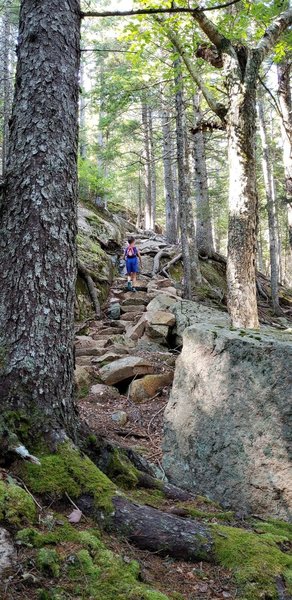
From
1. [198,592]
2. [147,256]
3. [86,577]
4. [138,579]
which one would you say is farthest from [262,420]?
[147,256]

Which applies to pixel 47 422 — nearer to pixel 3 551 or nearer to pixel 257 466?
pixel 3 551

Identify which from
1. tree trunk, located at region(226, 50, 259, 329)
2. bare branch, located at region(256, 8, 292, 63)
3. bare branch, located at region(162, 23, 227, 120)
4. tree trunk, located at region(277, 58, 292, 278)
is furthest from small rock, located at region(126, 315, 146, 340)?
bare branch, located at region(256, 8, 292, 63)

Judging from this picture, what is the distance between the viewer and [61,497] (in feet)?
7.70

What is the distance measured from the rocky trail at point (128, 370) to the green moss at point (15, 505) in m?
2.66

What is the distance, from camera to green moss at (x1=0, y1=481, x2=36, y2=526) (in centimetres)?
199

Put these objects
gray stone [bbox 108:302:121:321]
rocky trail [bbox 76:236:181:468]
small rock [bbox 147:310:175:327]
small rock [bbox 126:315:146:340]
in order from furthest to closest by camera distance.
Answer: gray stone [bbox 108:302:121:321] → small rock [bbox 126:315:146:340] → small rock [bbox 147:310:175:327] → rocky trail [bbox 76:236:181:468]

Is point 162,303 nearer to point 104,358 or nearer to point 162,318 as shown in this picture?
point 162,318

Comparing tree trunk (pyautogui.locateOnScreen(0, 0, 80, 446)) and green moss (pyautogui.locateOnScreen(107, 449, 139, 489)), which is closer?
tree trunk (pyautogui.locateOnScreen(0, 0, 80, 446))

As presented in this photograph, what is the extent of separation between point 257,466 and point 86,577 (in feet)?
6.94

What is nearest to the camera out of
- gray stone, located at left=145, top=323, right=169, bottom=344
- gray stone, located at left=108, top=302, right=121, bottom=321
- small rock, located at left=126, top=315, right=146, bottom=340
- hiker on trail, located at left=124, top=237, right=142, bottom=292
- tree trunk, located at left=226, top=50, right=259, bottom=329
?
tree trunk, located at left=226, top=50, right=259, bottom=329

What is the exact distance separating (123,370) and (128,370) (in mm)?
98

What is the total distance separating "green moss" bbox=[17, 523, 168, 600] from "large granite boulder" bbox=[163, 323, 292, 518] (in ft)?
5.84

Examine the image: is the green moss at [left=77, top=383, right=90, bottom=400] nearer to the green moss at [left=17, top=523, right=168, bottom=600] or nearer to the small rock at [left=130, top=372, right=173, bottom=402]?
the small rock at [left=130, top=372, right=173, bottom=402]

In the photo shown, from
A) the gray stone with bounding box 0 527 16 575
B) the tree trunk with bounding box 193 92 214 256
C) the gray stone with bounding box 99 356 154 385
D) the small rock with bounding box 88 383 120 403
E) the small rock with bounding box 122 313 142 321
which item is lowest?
the small rock with bounding box 88 383 120 403
